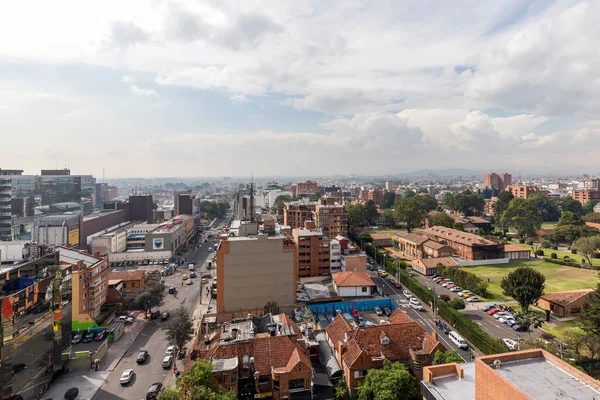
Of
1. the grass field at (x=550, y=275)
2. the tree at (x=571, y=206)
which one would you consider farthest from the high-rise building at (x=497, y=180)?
the grass field at (x=550, y=275)

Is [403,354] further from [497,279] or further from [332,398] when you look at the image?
[497,279]

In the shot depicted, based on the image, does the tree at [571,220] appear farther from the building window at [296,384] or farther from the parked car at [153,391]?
the parked car at [153,391]

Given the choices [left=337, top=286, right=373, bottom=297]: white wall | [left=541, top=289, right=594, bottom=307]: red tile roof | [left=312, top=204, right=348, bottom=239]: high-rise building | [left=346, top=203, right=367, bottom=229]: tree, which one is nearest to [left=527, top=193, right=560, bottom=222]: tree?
[left=346, top=203, right=367, bottom=229]: tree

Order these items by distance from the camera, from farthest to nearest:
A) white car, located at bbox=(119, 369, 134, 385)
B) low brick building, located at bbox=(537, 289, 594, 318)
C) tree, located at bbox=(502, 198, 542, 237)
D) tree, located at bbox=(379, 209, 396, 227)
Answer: tree, located at bbox=(379, 209, 396, 227) → tree, located at bbox=(502, 198, 542, 237) → low brick building, located at bbox=(537, 289, 594, 318) → white car, located at bbox=(119, 369, 134, 385)

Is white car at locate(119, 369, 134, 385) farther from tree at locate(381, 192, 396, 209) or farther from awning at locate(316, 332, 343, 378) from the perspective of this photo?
tree at locate(381, 192, 396, 209)

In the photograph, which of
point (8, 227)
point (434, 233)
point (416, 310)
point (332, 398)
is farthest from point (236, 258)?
point (8, 227)

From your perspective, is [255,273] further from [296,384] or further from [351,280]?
[296,384]
